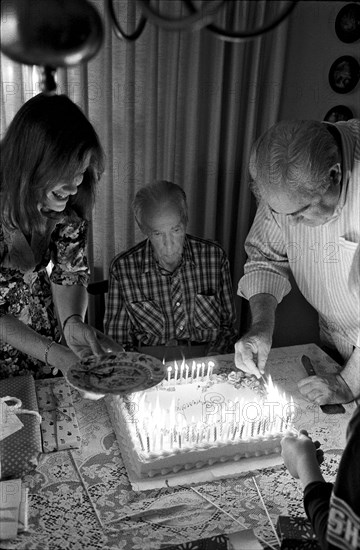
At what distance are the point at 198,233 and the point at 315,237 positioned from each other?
5.31ft

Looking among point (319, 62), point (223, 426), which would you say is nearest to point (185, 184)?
point (319, 62)

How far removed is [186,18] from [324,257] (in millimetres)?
1487

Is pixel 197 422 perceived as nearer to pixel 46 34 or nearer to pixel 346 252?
Result: pixel 346 252

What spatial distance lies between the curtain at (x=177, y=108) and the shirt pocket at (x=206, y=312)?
31.7 inches

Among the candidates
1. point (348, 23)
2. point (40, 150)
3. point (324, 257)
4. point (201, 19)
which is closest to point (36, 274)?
point (40, 150)

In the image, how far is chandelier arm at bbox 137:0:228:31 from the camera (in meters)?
0.84

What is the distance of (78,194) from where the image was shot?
216cm

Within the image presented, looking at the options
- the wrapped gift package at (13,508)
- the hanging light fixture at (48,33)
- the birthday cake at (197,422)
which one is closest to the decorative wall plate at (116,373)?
the birthday cake at (197,422)

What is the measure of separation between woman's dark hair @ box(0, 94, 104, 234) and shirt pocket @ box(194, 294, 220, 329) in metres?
1.18

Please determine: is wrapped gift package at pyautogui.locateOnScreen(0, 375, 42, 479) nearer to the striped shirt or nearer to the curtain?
the striped shirt

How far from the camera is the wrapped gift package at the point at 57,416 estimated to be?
1683mm

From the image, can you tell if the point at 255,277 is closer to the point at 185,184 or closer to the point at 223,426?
the point at 223,426

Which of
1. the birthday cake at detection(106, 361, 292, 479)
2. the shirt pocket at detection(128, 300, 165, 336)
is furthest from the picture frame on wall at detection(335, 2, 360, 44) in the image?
the birthday cake at detection(106, 361, 292, 479)

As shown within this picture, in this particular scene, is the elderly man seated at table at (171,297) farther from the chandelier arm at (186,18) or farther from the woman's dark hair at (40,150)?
the chandelier arm at (186,18)
